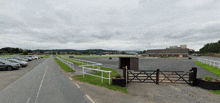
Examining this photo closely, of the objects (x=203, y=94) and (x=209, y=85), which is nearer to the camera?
(x=203, y=94)

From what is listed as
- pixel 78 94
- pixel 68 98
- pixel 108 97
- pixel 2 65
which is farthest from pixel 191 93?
pixel 2 65

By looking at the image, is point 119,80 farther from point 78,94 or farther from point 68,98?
point 68,98

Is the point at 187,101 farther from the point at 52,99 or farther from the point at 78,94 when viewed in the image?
the point at 52,99

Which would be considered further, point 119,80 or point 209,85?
point 119,80

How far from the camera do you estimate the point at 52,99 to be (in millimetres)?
6211

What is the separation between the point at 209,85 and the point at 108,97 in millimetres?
→ 8367

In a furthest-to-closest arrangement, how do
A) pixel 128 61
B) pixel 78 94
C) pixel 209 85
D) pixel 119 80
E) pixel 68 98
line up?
pixel 128 61
pixel 119 80
pixel 209 85
pixel 78 94
pixel 68 98

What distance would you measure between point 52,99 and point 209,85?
1188cm

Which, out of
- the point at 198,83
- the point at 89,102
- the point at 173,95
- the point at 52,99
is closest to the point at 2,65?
the point at 52,99

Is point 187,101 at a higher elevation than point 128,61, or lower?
lower

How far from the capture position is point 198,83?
8906 millimetres

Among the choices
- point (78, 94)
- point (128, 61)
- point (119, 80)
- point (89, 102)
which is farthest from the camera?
point (128, 61)

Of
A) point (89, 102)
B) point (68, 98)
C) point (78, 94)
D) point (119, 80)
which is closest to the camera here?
point (89, 102)

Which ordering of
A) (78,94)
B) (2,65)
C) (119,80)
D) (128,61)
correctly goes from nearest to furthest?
(78,94)
(119,80)
(2,65)
(128,61)
